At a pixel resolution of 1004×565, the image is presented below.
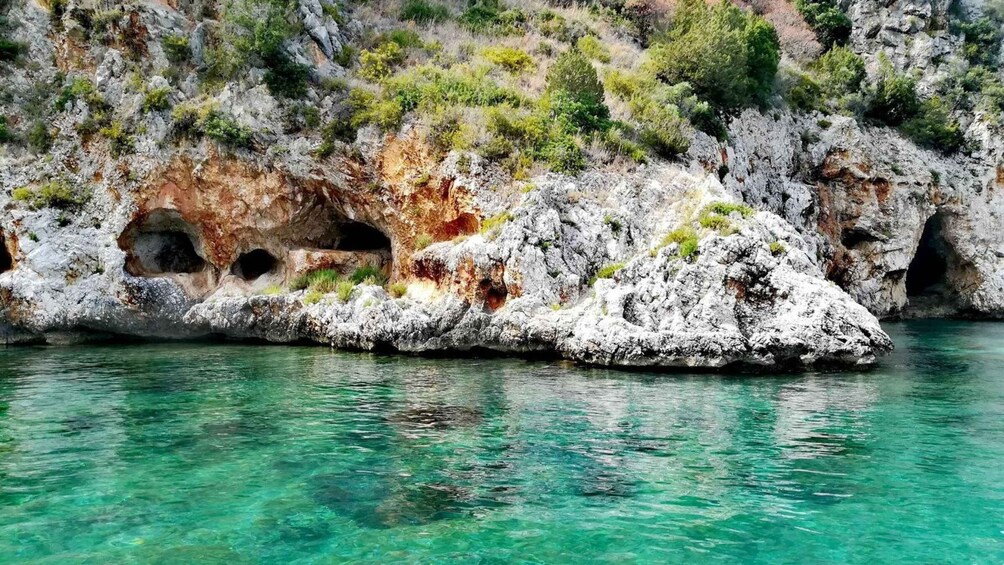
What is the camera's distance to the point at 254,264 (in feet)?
85.1

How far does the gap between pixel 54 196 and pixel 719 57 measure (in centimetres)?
2580

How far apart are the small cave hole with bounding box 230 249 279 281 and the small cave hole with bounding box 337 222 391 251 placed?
270cm

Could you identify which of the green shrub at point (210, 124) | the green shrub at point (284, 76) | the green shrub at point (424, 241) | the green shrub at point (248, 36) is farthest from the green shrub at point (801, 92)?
the green shrub at point (210, 124)

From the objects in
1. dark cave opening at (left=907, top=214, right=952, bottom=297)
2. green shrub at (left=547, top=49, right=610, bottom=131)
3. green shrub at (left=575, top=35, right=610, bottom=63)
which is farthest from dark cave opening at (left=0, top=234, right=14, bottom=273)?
dark cave opening at (left=907, top=214, right=952, bottom=297)

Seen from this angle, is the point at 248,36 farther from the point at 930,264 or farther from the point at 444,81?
the point at 930,264

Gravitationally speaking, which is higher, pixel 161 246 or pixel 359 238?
pixel 359 238

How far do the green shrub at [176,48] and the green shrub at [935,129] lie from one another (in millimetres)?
35000

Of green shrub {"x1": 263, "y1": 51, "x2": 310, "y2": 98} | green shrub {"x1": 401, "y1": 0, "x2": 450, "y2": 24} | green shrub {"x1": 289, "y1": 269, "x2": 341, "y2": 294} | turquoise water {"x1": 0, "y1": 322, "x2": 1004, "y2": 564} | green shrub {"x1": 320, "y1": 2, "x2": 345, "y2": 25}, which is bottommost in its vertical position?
turquoise water {"x1": 0, "y1": 322, "x2": 1004, "y2": 564}

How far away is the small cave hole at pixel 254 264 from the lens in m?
24.7

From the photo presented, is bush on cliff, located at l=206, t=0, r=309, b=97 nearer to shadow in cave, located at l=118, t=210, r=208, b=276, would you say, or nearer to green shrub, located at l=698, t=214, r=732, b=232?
shadow in cave, located at l=118, t=210, r=208, b=276

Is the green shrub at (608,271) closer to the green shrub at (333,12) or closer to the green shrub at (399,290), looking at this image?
the green shrub at (399,290)

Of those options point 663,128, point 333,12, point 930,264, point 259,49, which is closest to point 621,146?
point 663,128

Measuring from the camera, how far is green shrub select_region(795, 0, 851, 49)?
4041 centimetres

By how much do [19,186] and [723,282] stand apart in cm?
2290
